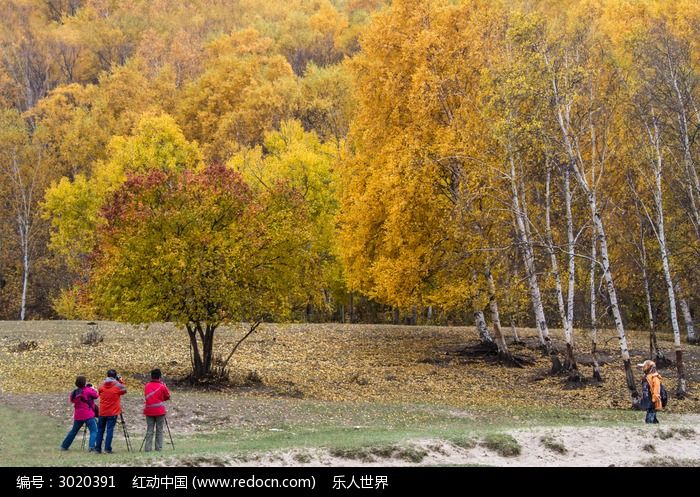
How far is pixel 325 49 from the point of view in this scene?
4368 inches

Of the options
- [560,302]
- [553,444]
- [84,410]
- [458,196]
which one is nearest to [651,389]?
[553,444]

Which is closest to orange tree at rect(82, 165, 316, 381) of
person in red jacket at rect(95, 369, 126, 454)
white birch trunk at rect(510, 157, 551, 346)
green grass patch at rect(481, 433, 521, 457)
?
white birch trunk at rect(510, 157, 551, 346)

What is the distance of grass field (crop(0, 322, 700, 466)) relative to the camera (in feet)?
61.6

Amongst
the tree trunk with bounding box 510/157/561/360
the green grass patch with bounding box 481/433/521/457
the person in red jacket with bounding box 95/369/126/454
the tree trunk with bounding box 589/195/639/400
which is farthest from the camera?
the tree trunk with bounding box 510/157/561/360

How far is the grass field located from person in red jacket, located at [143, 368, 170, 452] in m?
0.71

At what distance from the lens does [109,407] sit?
1823 centimetres

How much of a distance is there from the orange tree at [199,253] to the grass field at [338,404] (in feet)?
9.56

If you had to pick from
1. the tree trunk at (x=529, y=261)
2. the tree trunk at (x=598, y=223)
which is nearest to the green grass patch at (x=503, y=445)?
the tree trunk at (x=598, y=223)

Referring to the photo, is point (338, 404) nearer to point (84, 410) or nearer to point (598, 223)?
point (598, 223)

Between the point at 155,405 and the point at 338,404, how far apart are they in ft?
34.4

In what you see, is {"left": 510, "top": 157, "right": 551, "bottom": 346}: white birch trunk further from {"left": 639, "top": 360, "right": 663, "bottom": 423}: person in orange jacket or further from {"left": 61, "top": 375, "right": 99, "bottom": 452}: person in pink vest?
{"left": 61, "top": 375, "right": 99, "bottom": 452}: person in pink vest

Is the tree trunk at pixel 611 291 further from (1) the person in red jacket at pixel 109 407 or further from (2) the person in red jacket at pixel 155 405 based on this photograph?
(1) the person in red jacket at pixel 109 407

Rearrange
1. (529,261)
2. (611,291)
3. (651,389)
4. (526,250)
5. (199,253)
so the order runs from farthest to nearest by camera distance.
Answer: (529,261)
(526,250)
(199,253)
(611,291)
(651,389)

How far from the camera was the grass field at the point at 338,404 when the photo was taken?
18766mm
